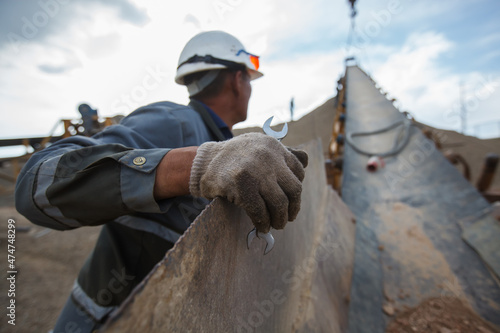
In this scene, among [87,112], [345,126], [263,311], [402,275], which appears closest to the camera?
[263,311]

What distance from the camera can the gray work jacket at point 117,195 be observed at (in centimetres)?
88

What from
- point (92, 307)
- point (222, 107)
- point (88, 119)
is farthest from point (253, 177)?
point (88, 119)

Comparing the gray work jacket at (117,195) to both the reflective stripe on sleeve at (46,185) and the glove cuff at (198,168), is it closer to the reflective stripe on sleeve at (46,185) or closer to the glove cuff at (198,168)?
the reflective stripe on sleeve at (46,185)

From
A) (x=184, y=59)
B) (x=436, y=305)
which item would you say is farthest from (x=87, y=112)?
(x=436, y=305)

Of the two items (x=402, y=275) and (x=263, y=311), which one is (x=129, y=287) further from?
(x=402, y=275)

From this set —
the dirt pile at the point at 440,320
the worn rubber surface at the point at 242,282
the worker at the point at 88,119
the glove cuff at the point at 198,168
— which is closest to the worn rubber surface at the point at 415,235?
the dirt pile at the point at 440,320

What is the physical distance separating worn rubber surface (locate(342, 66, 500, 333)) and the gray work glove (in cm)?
156

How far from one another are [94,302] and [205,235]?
114 cm

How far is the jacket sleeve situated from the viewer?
869 millimetres

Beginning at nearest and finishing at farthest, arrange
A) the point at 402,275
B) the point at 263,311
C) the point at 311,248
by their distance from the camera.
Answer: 1. the point at 263,311
2. the point at 311,248
3. the point at 402,275

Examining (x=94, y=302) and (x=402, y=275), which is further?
(x=402, y=275)

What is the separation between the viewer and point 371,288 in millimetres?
2082

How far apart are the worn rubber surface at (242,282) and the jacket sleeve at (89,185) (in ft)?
1.07

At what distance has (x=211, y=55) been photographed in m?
1.93
